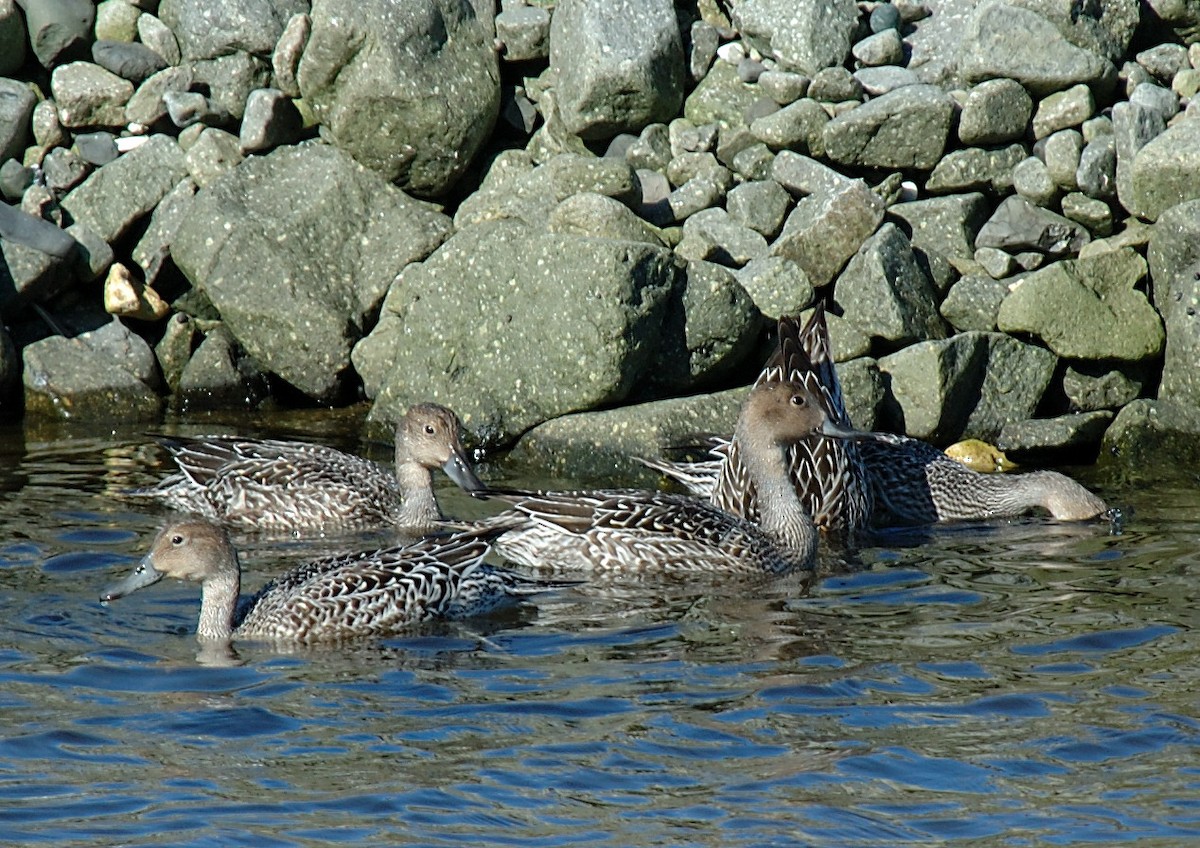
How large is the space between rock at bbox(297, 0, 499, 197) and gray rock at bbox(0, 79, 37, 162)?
7.98 ft

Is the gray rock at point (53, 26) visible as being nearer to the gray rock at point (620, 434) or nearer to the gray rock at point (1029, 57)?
the gray rock at point (620, 434)

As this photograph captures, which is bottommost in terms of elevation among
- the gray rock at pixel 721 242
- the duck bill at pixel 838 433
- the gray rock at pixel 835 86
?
the duck bill at pixel 838 433

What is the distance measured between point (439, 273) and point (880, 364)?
324 cm

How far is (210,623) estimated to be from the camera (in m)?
8.50

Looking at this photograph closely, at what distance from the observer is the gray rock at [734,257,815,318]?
13.0m

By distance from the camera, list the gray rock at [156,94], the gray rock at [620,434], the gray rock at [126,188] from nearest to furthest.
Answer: the gray rock at [620,434] → the gray rock at [126,188] → the gray rock at [156,94]

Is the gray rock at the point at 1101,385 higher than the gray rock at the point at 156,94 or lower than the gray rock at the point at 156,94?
lower

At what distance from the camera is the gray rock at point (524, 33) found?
14.6 m

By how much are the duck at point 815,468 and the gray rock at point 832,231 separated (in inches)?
72.0

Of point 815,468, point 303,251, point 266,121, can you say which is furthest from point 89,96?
point 815,468

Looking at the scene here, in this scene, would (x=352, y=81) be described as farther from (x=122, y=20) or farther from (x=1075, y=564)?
(x=1075, y=564)

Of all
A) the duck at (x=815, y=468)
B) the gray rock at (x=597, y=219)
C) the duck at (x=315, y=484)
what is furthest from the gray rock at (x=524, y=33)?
the duck at (x=315, y=484)

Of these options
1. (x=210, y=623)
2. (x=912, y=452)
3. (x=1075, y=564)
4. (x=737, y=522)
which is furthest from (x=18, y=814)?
(x=912, y=452)

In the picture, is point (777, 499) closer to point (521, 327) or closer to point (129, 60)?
point (521, 327)
